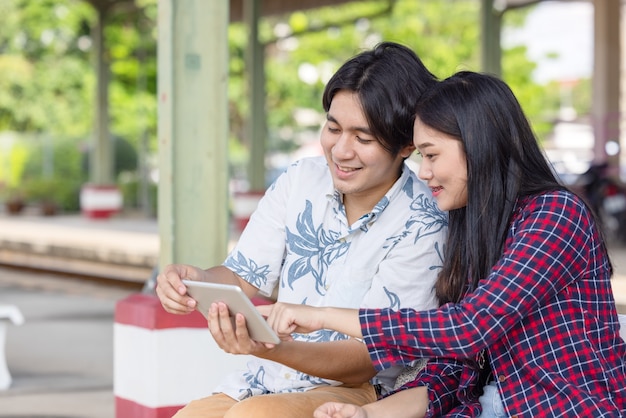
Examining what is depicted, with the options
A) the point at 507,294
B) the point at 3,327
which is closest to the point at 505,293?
the point at 507,294

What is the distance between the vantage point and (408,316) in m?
2.46

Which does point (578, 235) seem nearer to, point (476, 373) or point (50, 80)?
point (476, 373)

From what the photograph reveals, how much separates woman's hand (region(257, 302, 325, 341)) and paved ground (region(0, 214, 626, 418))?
1.87m

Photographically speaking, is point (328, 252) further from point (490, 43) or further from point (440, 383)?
point (490, 43)

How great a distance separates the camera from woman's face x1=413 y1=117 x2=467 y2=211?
2559 millimetres

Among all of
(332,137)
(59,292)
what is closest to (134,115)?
(59,292)

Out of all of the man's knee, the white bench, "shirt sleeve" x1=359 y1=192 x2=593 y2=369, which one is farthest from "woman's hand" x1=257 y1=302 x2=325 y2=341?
the white bench

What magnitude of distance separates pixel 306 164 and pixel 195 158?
1649mm

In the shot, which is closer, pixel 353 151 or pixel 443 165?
pixel 443 165

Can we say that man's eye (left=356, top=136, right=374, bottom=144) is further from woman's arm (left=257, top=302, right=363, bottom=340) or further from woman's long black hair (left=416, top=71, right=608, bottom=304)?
woman's arm (left=257, top=302, right=363, bottom=340)

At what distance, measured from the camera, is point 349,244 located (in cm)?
300

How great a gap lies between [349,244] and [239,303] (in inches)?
24.5

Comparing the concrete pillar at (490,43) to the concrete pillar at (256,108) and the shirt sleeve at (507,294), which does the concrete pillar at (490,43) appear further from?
the shirt sleeve at (507,294)

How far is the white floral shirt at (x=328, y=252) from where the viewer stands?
113 inches
